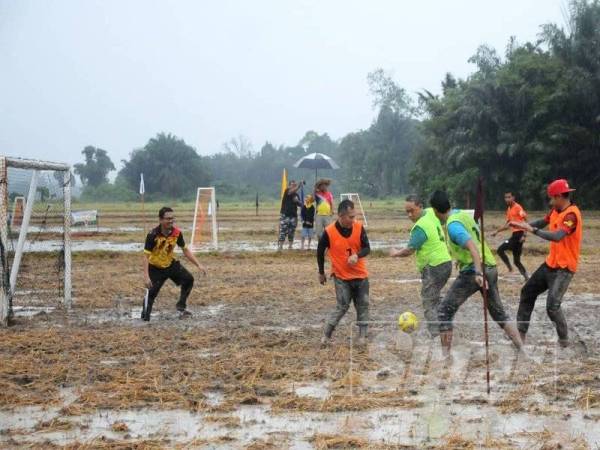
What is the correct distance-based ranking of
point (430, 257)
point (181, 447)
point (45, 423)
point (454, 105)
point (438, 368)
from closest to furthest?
point (181, 447), point (45, 423), point (438, 368), point (430, 257), point (454, 105)

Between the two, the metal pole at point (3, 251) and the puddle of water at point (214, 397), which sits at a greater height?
the metal pole at point (3, 251)

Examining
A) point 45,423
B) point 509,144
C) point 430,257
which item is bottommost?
point 45,423

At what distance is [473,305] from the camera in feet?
42.6

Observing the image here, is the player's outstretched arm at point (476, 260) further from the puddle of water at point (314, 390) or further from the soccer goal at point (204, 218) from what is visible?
the soccer goal at point (204, 218)

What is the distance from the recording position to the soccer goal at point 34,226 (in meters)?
11.9

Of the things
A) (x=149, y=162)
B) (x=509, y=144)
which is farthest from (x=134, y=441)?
(x=149, y=162)

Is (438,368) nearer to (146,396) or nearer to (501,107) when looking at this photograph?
(146,396)

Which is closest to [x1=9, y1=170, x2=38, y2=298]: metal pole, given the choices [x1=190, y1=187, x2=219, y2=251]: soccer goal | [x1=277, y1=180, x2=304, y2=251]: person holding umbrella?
[x1=277, y1=180, x2=304, y2=251]: person holding umbrella

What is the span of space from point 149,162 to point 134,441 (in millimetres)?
85122

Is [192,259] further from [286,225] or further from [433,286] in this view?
[286,225]

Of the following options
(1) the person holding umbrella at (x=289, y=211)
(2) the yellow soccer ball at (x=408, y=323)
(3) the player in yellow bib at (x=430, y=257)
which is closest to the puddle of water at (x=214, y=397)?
(2) the yellow soccer ball at (x=408, y=323)

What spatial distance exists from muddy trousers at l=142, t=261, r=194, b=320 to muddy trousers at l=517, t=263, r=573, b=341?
4.81m

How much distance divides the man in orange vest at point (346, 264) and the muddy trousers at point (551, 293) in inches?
70.1

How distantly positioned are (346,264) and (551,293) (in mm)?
2298
